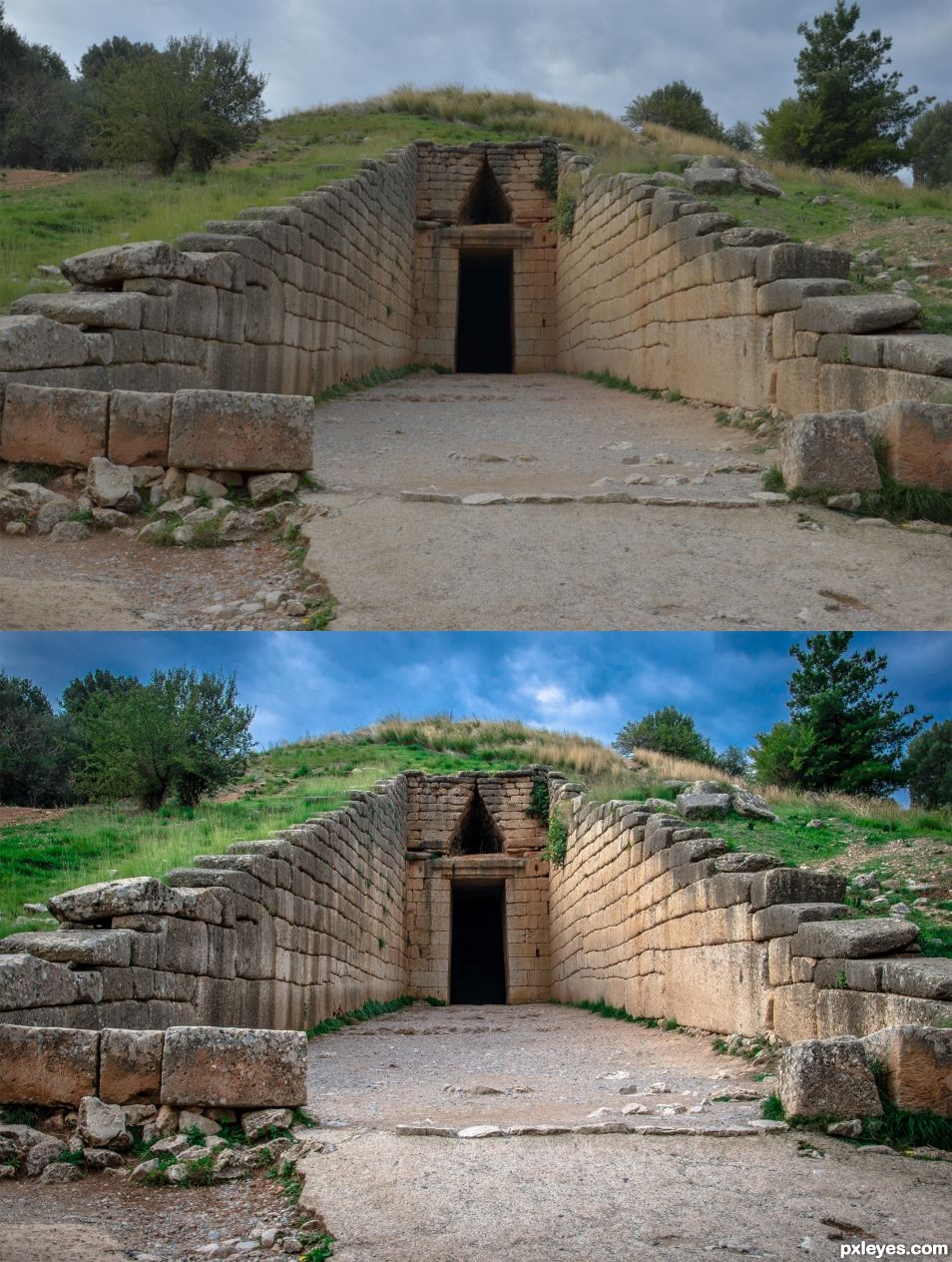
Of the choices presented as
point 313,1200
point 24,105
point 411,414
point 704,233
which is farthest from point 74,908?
point 24,105

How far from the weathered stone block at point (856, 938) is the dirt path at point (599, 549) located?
1.81 m

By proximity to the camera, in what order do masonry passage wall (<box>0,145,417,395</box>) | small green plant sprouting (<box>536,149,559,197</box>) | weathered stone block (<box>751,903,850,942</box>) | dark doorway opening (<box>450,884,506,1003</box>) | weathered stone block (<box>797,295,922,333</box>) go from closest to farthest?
weathered stone block (<box>751,903,850,942</box>) < masonry passage wall (<box>0,145,417,395</box>) < weathered stone block (<box>797,295,922,333</box>) < dark doorway opening (<box>450,884,506,1003</box>) < small green plant sprouting (<box>536,149,559,197</box>)

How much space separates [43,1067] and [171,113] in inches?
731

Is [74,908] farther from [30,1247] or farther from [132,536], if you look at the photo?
[132,536]

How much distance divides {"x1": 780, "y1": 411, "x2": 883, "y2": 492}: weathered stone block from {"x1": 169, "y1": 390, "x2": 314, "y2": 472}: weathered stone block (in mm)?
4116

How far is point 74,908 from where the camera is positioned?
21.1 feet

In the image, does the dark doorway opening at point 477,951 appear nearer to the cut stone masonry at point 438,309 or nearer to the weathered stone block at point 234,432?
the cut stone masonry at point 438,309

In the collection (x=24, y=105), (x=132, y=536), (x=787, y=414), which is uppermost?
(x=24, y=105)

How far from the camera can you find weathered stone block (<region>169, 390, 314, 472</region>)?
966cm

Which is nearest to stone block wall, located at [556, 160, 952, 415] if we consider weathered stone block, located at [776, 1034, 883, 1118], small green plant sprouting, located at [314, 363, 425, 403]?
small green plant sprouting, located at [314, 363, 425, 403]

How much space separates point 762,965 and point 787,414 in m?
6.87

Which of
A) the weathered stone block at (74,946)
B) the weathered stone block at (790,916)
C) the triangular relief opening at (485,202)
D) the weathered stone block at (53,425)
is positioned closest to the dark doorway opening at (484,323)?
the triangular relief opening at (485,202)

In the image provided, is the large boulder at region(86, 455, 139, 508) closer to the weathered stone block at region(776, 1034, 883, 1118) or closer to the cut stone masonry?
the cut stone masonry

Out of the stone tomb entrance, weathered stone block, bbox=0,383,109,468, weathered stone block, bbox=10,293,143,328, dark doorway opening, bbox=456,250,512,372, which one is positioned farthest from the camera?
dark doorway opening, bbox=456,250,512,372
